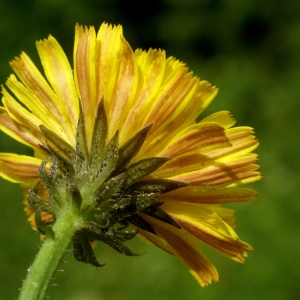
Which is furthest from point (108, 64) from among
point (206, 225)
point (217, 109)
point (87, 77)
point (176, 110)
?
point (217, 109)

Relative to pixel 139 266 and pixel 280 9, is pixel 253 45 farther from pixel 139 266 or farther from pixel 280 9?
pixel 139 266

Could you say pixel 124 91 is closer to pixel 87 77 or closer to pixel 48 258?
pixel 87 77

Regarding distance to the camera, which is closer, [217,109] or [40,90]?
[40,90]

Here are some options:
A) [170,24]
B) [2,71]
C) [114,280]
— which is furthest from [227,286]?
[170,24]

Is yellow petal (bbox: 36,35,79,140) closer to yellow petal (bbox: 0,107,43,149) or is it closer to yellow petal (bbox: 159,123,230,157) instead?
yellow petal (bbox: 0,107,43,149)

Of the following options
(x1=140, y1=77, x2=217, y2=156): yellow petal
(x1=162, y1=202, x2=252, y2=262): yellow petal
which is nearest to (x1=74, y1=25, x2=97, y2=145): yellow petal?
(x1=140, y1=77, x2=217, y2=156): yellow petal

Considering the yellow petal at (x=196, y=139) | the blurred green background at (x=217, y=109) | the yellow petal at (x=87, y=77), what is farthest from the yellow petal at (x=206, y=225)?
the blurred green background at (x=217, y=109)
